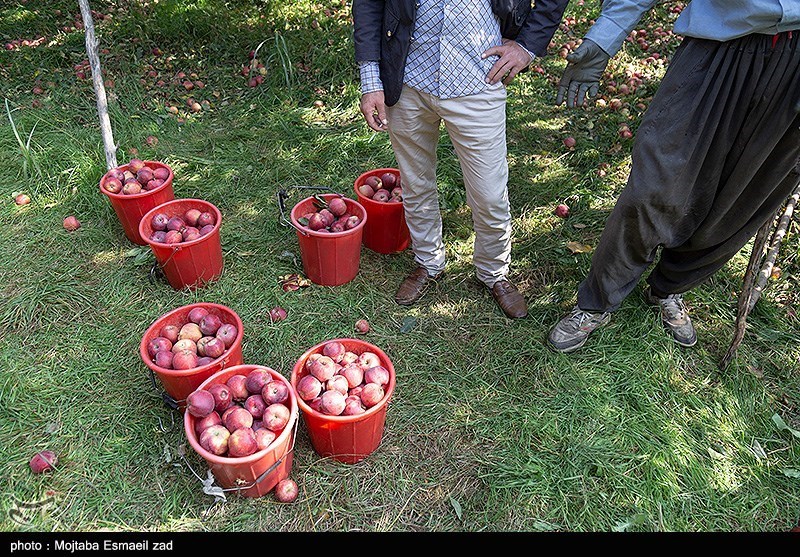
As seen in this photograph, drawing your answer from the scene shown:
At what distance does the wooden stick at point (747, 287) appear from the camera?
2.62m

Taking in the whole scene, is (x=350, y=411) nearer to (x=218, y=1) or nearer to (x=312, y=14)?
(x=312, y=14)

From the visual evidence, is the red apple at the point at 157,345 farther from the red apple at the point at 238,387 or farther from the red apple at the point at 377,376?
the red apple at the point at 377,376

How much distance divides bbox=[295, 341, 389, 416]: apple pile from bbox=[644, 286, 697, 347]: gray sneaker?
168cm

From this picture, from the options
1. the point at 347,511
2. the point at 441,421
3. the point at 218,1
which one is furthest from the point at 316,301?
the point at 218,1

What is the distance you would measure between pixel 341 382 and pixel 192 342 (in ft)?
2.51

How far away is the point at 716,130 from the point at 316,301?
7.29ft

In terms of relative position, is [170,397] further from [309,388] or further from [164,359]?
[309,388]

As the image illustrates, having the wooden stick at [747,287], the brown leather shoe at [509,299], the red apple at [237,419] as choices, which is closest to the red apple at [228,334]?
the red apple at [237,419]

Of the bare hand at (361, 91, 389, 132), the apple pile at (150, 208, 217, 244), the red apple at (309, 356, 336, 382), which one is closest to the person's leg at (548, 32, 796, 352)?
the bare hand at (361, 91, 389, 132)

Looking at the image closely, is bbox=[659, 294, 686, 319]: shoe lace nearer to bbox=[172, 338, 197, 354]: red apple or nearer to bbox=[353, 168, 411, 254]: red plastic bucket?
bbox=[353, 168, 411, 254]: red plastic bucket

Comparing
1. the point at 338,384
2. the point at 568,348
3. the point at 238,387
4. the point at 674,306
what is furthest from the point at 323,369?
the point at 674,306

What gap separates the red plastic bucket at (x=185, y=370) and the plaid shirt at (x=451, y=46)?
4.83ft
